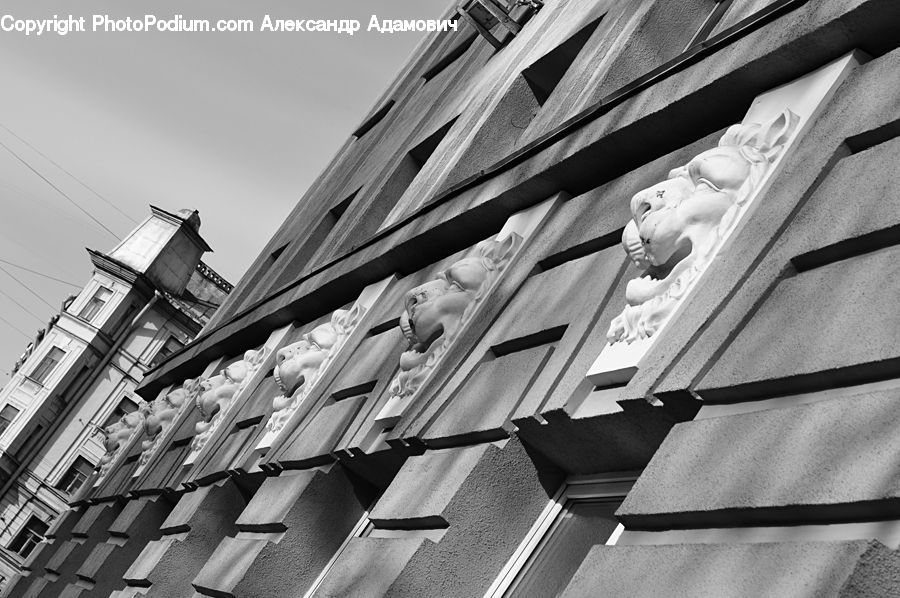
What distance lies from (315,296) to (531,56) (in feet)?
9.89

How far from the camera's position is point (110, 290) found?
56219 mm

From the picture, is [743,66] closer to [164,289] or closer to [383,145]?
[383,145]

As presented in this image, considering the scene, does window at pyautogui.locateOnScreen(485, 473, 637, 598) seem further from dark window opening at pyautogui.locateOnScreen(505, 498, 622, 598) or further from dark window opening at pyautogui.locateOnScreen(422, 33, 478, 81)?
dark window opening at pyautogui.locateOnScreen(422, 33, 478, 81)

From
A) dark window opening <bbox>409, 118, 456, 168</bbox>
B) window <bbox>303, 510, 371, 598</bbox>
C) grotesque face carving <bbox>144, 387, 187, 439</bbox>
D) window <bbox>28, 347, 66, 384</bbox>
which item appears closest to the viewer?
window <bbox>303, 510, 371, 598</bbox>

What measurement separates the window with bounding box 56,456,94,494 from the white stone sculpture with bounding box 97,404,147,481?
136 ft

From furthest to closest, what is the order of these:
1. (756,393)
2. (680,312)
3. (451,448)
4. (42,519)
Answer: (42,519), (451,448), (680,312), (756,393)

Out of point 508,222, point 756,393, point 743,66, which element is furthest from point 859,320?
point 508,222

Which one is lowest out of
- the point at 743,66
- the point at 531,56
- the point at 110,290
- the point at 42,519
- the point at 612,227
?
the point at 42,519

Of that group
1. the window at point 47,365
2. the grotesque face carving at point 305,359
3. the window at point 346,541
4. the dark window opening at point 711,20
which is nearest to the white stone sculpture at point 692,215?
the dark window opening at point 711,20

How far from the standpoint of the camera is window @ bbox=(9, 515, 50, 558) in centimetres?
5397

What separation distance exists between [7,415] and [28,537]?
6.49 m

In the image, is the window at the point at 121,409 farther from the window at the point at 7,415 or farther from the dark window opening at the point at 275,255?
the dark window opening at the point at 275,255

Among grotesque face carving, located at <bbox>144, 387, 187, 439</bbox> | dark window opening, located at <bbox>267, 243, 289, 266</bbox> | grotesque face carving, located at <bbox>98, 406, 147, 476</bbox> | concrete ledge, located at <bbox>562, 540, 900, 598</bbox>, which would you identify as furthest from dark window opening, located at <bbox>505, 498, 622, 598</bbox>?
dark window opening, located at <bbox>267, 243, 289, 266</bbox>

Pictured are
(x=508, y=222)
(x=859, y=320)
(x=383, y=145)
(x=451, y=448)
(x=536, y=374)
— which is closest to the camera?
(x=859, y=320)
